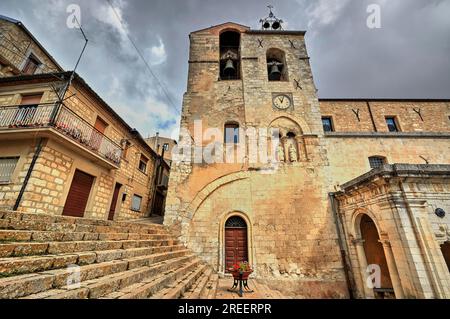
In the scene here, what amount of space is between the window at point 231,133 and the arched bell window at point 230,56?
12.9 ft

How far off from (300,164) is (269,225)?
137 inches

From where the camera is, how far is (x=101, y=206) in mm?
9156

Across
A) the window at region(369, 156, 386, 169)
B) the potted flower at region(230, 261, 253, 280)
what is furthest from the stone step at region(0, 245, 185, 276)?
the window at region(369, 156, 386, 169)

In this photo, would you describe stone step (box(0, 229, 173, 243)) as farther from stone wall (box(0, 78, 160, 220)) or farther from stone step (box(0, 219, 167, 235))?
stone wall (box(0, 78, 160, 220))

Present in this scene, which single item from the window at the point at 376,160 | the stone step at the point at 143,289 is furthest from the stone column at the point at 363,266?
the stone step at the point at 143,289

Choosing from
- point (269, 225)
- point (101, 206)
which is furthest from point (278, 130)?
point (101, 206)

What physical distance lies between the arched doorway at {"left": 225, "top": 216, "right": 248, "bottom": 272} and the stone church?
0.14 feet

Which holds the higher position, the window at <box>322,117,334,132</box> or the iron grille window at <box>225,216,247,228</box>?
the window at <box>322,117,334,132</box>

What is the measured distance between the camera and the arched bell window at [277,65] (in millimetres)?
11487

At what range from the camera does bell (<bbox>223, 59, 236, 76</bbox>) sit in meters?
11.3

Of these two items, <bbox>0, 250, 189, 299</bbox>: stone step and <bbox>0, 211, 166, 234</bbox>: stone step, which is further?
<bbox>0, 211, 166, 234</bbox>: stone step

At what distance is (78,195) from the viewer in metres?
7.90

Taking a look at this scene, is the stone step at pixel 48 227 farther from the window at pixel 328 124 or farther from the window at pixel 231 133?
the window at pixel 328 124

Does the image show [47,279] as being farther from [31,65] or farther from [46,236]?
[31,65]
